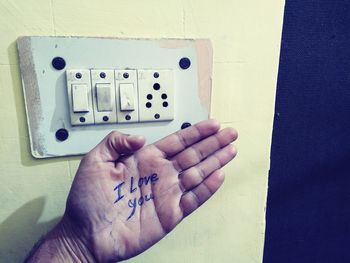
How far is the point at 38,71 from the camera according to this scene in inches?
17.1

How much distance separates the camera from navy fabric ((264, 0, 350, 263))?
0.62 m

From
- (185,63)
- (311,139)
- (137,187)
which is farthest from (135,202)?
(311,139)

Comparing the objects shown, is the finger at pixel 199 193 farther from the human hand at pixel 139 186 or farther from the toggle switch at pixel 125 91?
the toggle switch at pixel 125 91

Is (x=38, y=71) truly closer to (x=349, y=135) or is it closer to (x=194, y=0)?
(x=194, y=0)

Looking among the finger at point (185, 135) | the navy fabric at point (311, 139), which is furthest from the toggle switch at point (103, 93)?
the navy fabric at point (311, 139)

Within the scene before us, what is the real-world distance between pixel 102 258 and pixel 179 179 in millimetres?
191

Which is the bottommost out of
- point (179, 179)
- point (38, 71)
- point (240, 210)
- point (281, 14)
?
point (240, 210)

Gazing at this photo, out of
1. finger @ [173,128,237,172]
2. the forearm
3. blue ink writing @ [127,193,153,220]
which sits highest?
finger @ [173,128,237,172]

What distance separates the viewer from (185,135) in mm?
479

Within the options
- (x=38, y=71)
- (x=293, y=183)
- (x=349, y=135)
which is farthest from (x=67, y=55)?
(x=349, y=135)

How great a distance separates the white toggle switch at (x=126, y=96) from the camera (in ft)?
1.48

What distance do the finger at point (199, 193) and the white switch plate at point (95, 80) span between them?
116mm

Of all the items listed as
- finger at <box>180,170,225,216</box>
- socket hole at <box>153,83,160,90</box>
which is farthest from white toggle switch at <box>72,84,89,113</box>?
finger at <box>180,170,225,216</box>

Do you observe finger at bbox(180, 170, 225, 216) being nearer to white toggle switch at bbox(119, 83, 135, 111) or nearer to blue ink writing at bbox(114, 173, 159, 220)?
blue ink writing at bbox(114, 173, 159, 220)
